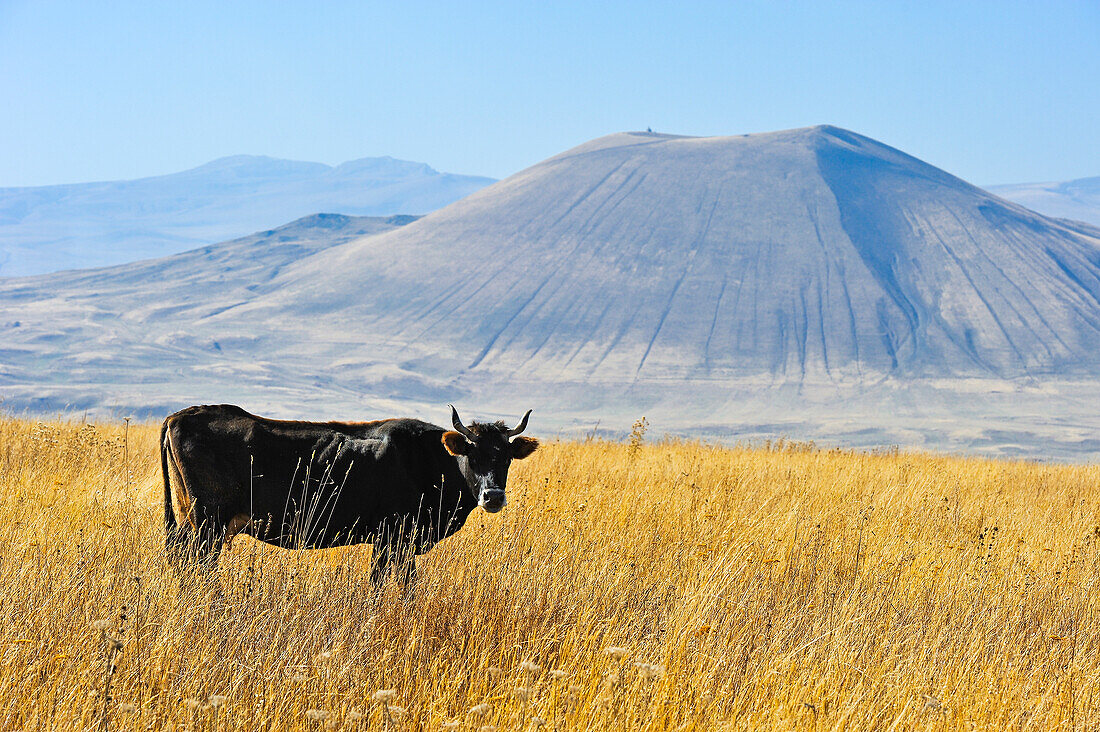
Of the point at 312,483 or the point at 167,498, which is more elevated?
the point at 312,483

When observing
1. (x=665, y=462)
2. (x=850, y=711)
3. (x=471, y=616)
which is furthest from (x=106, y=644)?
(x=665, y=462)

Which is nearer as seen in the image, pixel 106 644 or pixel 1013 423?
pixel 106 644

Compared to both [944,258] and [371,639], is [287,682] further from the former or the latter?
[944,258]

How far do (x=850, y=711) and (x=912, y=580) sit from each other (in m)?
3.54

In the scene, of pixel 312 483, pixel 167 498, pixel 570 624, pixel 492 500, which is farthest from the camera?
pixel 167 498

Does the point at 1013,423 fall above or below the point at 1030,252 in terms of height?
below

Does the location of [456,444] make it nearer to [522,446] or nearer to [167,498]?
[522,446]

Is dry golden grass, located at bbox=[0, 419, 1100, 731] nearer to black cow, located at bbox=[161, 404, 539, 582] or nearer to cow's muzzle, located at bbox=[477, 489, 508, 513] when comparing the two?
black cow, located at bbox=[161, 404, 539, 582]

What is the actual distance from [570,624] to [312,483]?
6.93ft

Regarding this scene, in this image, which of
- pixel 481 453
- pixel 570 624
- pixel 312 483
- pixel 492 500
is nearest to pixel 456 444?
pixel 481 453

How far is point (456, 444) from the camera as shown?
23.3ft

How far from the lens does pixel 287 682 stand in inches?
184

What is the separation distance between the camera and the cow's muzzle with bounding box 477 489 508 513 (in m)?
6.72

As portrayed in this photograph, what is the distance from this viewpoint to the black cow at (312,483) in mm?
6988
